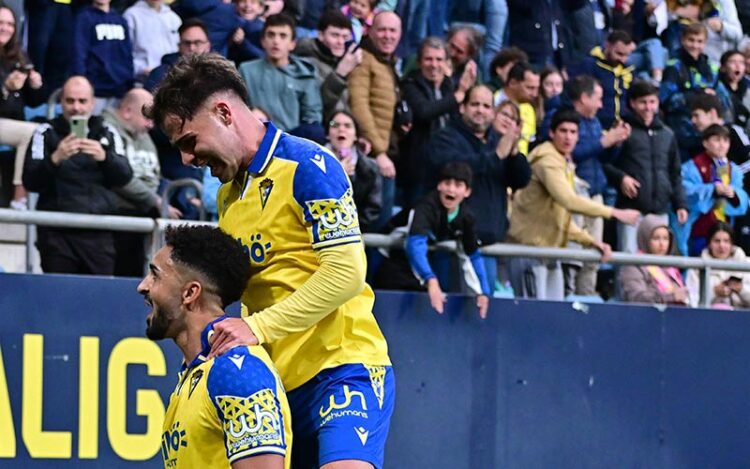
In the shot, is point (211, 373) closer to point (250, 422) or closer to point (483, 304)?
point (250, 422)

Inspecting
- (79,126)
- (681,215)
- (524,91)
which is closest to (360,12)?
(524,91)

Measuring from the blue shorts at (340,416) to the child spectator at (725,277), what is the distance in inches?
247

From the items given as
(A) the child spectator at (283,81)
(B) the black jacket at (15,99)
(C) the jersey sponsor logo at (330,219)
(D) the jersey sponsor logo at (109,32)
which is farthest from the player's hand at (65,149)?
(C) the jersey sponsor logo at (330,219)

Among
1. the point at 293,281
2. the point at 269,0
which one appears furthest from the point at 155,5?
the point at 293,281

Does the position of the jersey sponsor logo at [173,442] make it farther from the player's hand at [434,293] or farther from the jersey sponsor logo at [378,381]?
the player's hand at [434,293]

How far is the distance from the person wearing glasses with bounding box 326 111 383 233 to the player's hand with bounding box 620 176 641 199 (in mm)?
2500

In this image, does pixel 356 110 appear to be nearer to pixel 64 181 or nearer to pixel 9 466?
pixel 64 181

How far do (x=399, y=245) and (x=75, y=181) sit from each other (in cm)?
205

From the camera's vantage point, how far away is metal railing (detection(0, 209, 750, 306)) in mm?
8883

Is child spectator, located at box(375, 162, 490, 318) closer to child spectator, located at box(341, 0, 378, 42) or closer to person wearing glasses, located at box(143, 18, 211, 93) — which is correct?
person wearing glasses, located at box(143, 18, 211, 93)

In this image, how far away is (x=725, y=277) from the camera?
11.9 meters

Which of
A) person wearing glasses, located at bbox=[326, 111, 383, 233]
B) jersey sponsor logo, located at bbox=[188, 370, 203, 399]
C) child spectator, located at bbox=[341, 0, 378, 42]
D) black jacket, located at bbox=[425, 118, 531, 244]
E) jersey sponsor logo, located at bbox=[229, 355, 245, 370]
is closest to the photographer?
jersey sponsor logo, located at bbox=[229, 355, 245, 370]

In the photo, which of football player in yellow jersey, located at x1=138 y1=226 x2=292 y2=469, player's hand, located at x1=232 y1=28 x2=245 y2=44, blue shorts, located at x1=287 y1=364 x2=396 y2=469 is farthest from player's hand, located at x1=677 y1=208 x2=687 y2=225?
football player in yellow jersey, located at x1=138 y1=226 x2=292 y2=469

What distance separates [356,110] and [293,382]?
19.2ft
